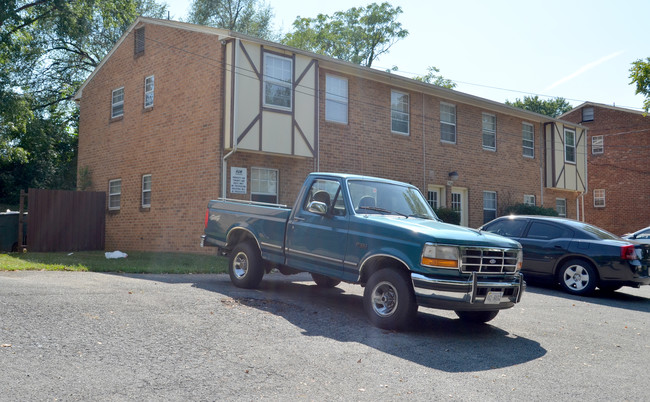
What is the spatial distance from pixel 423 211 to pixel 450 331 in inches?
71.3

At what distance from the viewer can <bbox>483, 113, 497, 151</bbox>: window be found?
2312cm

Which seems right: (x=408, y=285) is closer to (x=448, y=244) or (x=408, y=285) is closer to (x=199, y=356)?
(x=448, y=244)

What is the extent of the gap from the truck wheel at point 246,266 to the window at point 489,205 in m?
15.4

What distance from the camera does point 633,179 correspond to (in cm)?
3281

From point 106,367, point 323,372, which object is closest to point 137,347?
point 106,367

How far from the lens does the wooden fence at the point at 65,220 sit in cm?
1725

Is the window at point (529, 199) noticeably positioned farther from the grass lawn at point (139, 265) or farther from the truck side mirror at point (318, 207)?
the truck side mirror at point (318, 207)

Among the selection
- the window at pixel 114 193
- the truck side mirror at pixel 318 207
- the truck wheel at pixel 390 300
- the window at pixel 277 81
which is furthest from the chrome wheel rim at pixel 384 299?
the window at pixel 114 193

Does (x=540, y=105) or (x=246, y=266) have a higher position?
(x=540, y=105)

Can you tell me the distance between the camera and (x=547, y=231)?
1180 centimetres

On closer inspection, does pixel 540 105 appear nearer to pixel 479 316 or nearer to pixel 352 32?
pixel 352 32

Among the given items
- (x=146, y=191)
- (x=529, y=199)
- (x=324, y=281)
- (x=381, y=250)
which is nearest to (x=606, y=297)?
(x=324, y=281)

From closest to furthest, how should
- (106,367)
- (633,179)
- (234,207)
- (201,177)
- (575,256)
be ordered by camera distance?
(106,367) → (234,207) → (575,256) → (201,177) → (633,179)

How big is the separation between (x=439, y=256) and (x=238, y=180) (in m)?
9.61
